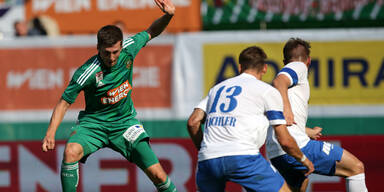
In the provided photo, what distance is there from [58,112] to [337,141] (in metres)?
3.96

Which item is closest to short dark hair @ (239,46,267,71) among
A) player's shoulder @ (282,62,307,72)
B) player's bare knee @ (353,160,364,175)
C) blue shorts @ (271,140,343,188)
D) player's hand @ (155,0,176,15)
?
player's shoulder @ (282,62,307,72)

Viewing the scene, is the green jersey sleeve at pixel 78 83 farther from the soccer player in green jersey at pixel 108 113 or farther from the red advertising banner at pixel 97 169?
the red advertising banner at pixel 97 169

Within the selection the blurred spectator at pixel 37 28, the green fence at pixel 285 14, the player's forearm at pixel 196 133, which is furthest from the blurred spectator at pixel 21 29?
the player's forearm at pixel 196 133

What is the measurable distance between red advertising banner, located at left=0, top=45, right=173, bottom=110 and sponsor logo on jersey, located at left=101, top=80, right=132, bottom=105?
3238 mm

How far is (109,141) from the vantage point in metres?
Answer: 6.62

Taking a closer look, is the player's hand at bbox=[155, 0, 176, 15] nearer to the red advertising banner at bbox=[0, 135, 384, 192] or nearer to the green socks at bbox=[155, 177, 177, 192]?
the green socks at bbox=[155, 177, 177, 192]

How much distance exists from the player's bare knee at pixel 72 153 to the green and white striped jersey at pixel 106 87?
38 centimetres

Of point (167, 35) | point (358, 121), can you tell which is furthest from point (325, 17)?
point (167, 35)

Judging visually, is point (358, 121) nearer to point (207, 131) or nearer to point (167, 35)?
point (167, 35)

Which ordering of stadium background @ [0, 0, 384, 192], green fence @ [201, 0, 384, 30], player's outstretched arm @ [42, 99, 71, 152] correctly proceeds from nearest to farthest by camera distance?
player's outstretched arm @ [42, 99, 71, 152]
stadium background @ [0, 0, 384, 192]
green fence @ [201, 0, 384, 30]

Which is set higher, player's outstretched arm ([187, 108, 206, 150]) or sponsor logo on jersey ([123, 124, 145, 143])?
player's outstretched arm ([187, 108, 206, 150])

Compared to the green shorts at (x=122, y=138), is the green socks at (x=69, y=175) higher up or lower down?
lower down

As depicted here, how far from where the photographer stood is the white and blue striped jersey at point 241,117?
5.10 meters

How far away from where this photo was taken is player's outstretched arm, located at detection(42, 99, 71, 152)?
19.4 feet
